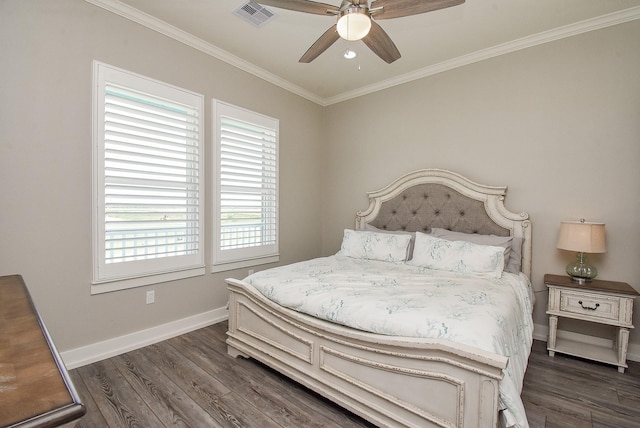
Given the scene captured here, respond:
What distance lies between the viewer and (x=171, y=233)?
2764 millimetres

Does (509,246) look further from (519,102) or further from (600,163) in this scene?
(519,102)

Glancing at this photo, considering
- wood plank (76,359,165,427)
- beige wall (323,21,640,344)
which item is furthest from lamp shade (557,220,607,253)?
wood plank (76,359,165,427)

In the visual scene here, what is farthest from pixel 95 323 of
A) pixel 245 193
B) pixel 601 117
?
pixel 601 117

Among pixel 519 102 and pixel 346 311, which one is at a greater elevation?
pixel 519 102

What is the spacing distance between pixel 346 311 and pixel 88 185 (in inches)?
84.2

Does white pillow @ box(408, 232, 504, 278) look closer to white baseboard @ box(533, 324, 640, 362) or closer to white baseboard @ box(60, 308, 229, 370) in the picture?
white baseboard @ box(533, 324, 640, 362)

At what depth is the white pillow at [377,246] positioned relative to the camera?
9.86ft

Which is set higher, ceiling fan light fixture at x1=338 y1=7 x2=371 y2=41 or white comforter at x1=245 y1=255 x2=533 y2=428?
ceiling fan light fixture at x1=338 y1=7 x2=371 y2=41

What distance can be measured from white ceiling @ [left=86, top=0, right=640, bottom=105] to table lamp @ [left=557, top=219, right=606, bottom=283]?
67.0 inches

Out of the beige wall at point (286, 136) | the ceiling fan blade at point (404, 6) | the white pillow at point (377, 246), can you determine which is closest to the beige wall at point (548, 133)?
the beige wall at point (286, 136)

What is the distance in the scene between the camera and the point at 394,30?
107 inches

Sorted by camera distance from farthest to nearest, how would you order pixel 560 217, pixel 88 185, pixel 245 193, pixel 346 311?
pixel 245 193 → pixel 560 217 → pixel 88 185 → pixel 346 311

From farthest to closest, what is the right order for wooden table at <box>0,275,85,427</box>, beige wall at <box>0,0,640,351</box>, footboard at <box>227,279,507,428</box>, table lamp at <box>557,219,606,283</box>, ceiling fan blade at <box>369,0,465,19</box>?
table lamp at <box>557,219,606,283</box>
beige wall at <box>0,0,640,351</box>
ceiling fan blade at <box>369,0,465,19</box>
footboard at <box>227,279,507,428</box>
wooden table at <box>0,275,85,427</box>

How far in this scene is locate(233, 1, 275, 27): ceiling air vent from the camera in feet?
7.89
